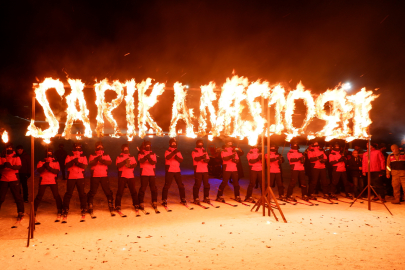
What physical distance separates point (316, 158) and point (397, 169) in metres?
2.70

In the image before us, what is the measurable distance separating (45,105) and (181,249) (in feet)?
15.4

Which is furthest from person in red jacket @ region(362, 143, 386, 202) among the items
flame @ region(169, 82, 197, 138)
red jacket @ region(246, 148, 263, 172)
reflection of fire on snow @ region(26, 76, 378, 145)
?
flame @ region(169, 82, 197, 138)

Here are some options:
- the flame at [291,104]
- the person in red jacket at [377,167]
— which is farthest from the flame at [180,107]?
the person in red jacket at [377,167]

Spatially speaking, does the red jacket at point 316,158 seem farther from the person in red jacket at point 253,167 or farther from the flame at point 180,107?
the flame at point 180,107

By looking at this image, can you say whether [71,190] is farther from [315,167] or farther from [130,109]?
[315,167]

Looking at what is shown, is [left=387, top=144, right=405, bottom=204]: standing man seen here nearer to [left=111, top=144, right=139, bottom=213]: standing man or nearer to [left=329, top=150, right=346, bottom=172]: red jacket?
[left=329, top=150, right=346, bottom=172]: red jacket

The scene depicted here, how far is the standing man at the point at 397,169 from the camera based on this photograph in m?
10.3

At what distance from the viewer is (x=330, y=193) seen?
11383mm

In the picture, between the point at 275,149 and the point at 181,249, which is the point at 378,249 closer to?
the point at 181,249

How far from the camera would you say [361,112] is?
31.8 feet

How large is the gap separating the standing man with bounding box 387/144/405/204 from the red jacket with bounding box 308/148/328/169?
2.18 metres

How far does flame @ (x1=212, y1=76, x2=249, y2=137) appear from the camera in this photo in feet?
29.0

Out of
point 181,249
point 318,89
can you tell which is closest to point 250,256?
point 181,249

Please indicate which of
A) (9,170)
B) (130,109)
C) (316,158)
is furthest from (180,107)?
(316,158)
